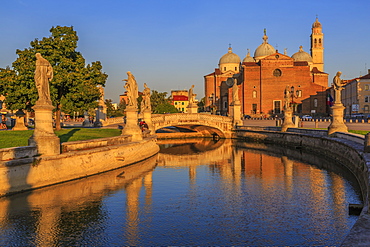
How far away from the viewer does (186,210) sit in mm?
14828

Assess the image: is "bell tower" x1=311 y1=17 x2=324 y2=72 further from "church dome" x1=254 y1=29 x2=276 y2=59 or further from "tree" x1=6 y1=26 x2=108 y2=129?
"tree" x1=6 y1=26 x2=108 y2=129

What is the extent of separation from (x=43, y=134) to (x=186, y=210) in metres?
7.97

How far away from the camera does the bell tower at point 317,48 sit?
118 metres

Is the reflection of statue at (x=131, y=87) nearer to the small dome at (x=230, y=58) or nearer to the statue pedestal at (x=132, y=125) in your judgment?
the statue pedestal at (x=132, y=125)

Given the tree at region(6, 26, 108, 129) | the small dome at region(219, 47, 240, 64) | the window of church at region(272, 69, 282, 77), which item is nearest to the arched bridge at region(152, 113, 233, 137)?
the tree at region(6, 26, 108, 129)

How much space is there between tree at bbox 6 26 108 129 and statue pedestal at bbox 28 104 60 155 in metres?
13.3

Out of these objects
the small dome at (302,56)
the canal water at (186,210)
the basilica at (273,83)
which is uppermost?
the small dome at (302,56)

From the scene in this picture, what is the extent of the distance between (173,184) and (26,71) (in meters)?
17.5

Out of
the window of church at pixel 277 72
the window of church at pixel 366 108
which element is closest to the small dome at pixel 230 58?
the window of church at pixel 277 72

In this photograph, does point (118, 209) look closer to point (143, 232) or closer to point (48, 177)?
point (143, 232)

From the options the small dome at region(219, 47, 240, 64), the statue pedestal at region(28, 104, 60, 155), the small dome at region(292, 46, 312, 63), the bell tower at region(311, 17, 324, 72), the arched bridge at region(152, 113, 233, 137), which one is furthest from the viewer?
the small dome at region(219, 47, 240, 64)

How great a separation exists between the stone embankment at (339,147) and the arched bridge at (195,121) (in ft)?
5.84

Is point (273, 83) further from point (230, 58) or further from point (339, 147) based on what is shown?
point (339, 147)

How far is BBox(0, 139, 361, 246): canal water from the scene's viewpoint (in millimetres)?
11672
